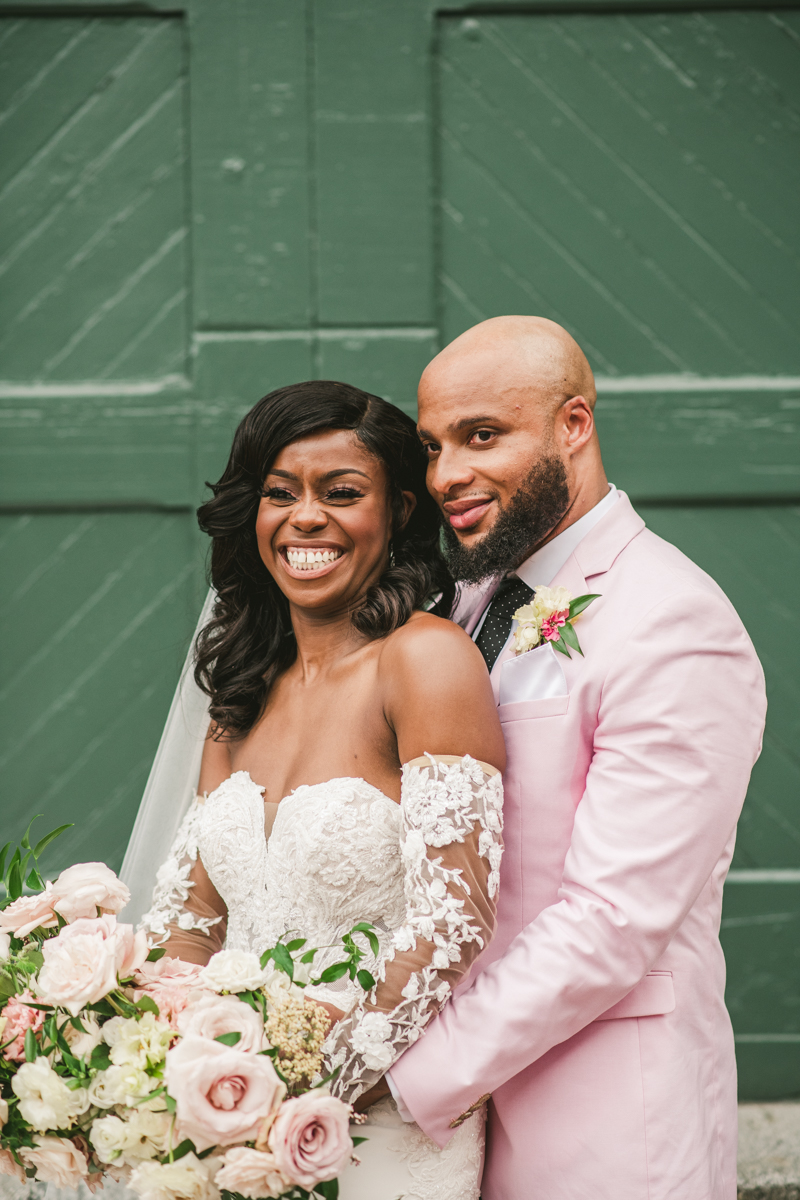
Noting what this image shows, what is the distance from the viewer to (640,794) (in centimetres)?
184

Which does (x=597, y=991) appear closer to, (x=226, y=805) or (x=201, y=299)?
(x=226, y=805)

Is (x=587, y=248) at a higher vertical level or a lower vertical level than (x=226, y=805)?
higher

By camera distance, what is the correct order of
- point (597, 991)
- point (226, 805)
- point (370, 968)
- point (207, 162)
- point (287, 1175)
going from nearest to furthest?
point (287, 1175), point (597, 991), point (370, 968), point (226, 805), point (207, 162)

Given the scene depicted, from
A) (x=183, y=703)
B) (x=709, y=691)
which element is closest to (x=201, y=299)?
(x=183, y=703)

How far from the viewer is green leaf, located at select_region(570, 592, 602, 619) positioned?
2021 mm

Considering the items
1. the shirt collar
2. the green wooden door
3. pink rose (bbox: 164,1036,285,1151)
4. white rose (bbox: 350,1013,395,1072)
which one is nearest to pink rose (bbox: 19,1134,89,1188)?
pink rose (bbox: 164,1036,285,1151)

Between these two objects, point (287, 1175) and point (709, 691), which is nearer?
point (287, 1175)

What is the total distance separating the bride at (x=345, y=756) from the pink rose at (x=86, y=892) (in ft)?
1.18

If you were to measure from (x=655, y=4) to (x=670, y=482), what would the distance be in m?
1.58

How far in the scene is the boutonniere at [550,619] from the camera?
2006 mm

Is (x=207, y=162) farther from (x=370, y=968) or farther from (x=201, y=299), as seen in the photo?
(x=370, y=968)

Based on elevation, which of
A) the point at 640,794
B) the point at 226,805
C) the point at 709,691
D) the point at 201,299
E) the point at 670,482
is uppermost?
the point at 201,299

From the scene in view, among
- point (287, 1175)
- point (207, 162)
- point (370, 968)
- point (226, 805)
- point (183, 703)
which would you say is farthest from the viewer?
point (207, 162)

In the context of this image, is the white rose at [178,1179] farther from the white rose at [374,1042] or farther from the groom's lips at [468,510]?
the groom's lips at [468,510]
